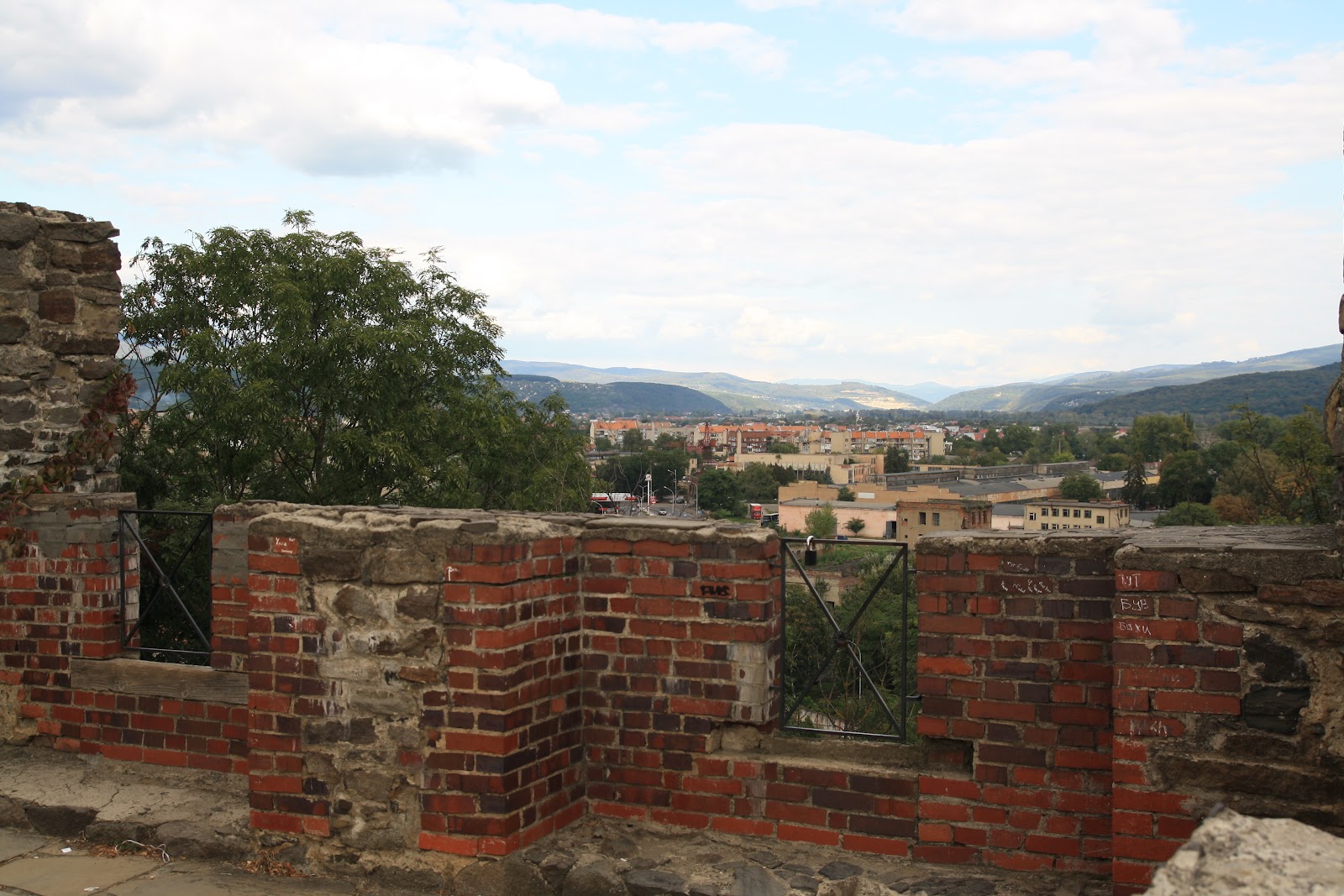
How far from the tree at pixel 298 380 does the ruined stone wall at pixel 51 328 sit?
6583 millimetres

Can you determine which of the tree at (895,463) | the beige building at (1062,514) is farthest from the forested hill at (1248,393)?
the tree at (895,463)

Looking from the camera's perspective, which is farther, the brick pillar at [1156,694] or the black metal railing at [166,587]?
the black metal railing at [166,587]

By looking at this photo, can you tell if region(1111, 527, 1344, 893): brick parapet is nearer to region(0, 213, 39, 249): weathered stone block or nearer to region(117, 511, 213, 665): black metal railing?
region(117, 511, 213, 665): black metal railing

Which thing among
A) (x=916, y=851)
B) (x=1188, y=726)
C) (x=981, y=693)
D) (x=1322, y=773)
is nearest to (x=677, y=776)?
(x=916, y=851)

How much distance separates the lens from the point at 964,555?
133 inches

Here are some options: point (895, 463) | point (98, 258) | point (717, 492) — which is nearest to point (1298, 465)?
point (98, 258)

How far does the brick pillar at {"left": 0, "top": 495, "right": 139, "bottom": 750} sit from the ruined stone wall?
0.33m

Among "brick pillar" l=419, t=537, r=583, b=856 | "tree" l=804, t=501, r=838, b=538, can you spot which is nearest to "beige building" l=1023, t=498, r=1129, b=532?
"tree" l=804, t=501, r=838, b=538

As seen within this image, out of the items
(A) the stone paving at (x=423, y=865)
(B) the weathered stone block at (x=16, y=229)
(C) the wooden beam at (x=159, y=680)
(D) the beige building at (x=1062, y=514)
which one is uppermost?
(B) the weathered stone block at (x=16, y=229)

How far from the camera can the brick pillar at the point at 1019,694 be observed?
3271 mm

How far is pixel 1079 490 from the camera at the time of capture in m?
80.6

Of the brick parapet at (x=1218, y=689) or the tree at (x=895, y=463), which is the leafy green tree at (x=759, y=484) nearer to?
the tree at (x=895, y=463)

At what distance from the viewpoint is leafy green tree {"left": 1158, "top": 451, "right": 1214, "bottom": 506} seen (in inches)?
2500

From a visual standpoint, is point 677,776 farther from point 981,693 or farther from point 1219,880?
point 1219,880
